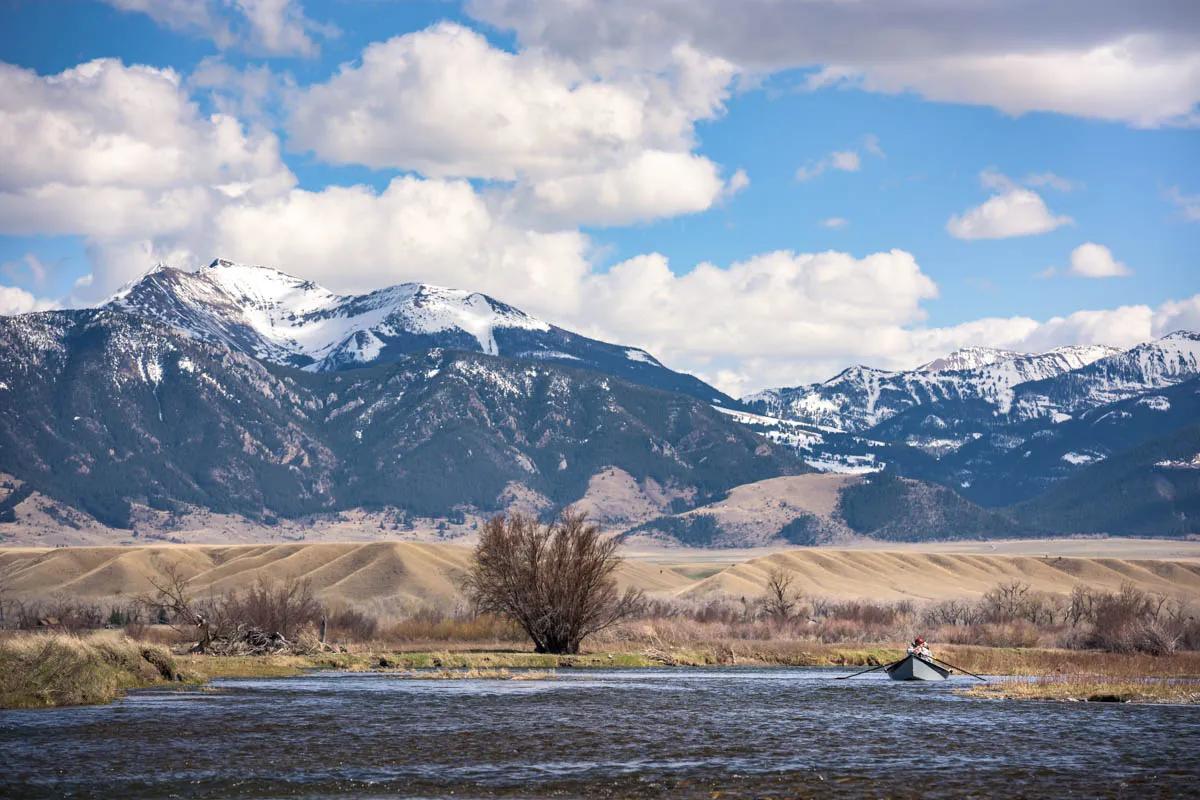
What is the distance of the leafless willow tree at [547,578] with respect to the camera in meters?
115

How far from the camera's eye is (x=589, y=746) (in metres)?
58.3

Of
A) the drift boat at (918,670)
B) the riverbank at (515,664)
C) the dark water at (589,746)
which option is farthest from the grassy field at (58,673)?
the drift boat at (918,670)

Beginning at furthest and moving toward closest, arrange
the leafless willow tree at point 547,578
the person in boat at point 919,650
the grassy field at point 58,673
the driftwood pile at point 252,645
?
the leafless willow tree at point 547,578, the driftwood pile at point 252,645, the person in boat at point 919,650, the grassy field at point 58,673

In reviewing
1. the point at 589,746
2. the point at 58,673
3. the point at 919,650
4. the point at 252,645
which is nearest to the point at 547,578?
the point at 252,645

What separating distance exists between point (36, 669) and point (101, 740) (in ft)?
52.9

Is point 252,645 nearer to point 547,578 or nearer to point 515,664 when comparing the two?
point 515,664

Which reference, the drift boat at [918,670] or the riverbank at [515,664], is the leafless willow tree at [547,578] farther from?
the drift boat at [918,670]

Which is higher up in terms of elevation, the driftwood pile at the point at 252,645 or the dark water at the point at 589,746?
the driftwood pile at the point at 252,645

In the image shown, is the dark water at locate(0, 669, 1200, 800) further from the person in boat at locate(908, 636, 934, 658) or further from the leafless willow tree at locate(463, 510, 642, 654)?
the leafless willow tree at locate(463, 510, 642, 654)

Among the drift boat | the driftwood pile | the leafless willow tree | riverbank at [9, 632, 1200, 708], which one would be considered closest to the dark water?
riverbank at [9, 632, 1200, 708]

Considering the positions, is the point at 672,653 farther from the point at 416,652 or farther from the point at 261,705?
the point at 261,705

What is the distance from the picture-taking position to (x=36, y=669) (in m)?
71.2

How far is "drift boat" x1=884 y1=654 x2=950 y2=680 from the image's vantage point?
98.1 metres

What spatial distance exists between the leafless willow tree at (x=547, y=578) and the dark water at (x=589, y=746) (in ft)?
100
